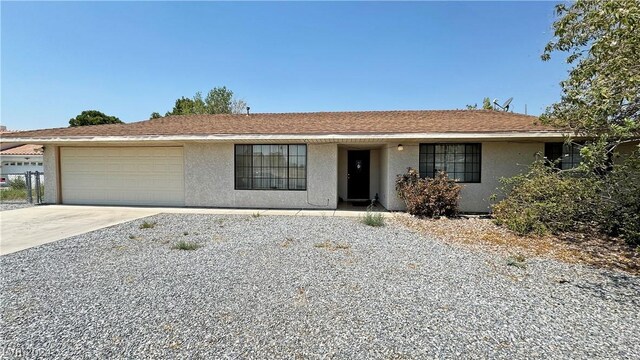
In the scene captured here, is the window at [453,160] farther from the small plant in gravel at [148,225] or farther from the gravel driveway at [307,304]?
the small plant in gravel at [148,225]

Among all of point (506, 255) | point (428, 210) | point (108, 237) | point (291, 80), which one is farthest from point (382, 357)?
point (291, 80)

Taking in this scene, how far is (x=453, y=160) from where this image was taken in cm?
1066

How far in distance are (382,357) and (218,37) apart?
45.3ft

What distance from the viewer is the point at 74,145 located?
12.2 m

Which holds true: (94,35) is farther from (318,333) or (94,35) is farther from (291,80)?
(318,333)

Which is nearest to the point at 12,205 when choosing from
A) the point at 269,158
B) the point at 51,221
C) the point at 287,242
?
the point at 51,221

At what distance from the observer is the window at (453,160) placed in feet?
34.7

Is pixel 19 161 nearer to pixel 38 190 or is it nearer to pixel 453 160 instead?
pixel 38 190

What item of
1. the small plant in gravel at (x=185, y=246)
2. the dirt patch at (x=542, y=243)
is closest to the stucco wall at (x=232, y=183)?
the dirt patch at (x=542, y=243)

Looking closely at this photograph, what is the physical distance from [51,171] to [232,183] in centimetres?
748

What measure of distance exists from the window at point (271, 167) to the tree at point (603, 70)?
7.72 metres

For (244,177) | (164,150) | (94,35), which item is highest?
(94,35)

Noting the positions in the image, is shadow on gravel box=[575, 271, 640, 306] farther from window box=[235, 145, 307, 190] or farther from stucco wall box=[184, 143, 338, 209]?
window box=[235, 145, 307, 190]

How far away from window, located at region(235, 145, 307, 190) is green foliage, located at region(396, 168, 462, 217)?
152 inches
